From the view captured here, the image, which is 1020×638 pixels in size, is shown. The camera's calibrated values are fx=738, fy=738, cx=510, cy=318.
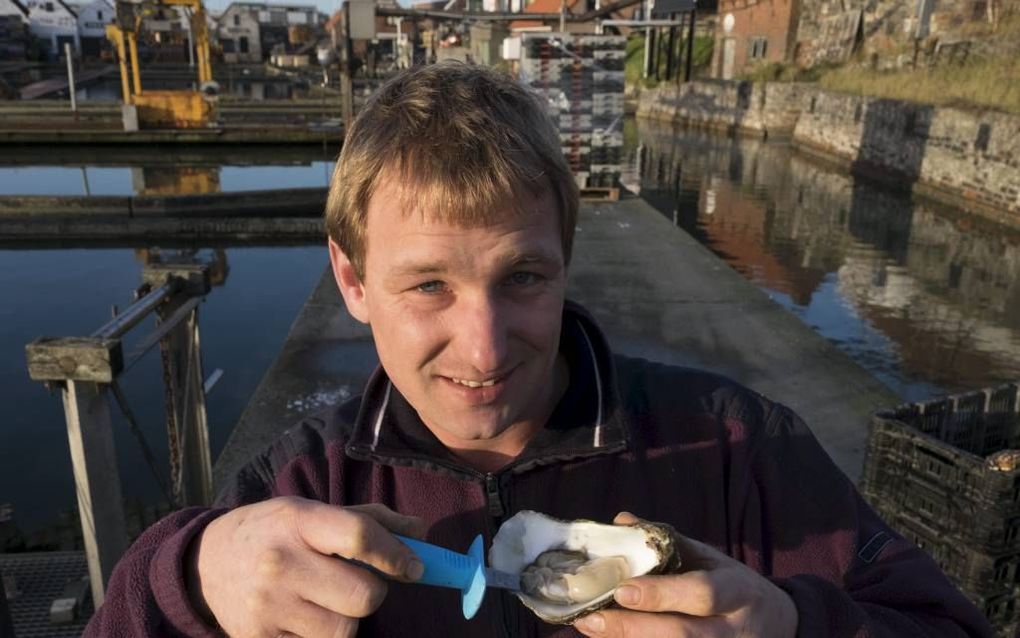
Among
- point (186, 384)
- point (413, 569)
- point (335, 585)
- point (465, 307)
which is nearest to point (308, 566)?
point (335, 585)

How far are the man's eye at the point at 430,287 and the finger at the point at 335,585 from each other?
1.73 feet

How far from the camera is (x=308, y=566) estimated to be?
43.7 inches

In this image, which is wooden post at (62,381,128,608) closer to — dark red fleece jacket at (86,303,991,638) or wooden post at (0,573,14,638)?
wooden post at (0,573,14,638)

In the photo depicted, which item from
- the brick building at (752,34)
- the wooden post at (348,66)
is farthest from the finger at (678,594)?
the brick building at (752,34)

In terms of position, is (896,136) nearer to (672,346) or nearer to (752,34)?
(672,346)

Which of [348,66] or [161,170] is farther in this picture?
[161,170]

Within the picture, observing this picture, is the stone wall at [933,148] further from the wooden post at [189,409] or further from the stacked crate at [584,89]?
the wooden post at [189,409]

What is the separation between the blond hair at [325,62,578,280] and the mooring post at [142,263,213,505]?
2751mm

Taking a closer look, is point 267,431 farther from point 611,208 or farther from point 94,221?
point 94,221

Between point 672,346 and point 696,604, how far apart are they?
5.39m

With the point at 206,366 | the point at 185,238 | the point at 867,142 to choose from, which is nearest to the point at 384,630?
the point at 206,366

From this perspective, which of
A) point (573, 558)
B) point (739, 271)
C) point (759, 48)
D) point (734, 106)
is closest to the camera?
point (573, 558)

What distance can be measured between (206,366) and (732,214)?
1038 cm

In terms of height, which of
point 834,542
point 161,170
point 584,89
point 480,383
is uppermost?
point 584,89
